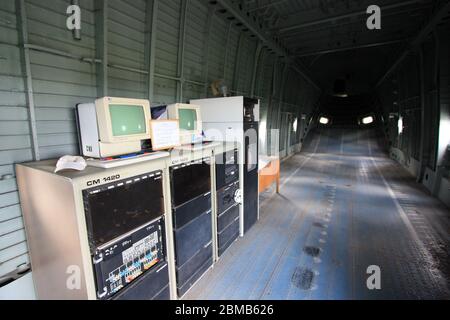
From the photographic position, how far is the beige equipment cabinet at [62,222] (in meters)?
1.44

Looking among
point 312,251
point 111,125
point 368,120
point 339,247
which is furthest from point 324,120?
point 111,125

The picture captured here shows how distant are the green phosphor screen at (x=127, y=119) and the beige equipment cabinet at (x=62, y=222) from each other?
0.33 meters

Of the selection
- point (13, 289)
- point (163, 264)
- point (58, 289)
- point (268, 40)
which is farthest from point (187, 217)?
point (268, 40)

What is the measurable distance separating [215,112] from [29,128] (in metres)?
2.16

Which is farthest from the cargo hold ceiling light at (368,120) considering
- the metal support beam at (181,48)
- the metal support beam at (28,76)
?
the metal support beam at (28,76)

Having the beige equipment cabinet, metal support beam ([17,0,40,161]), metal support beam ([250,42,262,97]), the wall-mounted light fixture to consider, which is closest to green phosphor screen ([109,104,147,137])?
the beige equipment cabinet

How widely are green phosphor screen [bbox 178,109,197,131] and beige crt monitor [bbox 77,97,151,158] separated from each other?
56 cm

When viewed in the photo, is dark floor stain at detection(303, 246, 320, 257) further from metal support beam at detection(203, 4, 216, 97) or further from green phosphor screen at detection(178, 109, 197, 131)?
metal support beam at detection(203, 4, 216, 97)

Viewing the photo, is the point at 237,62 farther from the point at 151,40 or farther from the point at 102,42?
the point at 102,42

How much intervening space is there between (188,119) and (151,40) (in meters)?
1.25

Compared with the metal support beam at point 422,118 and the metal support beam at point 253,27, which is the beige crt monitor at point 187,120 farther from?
the metal support beam at point 422,118

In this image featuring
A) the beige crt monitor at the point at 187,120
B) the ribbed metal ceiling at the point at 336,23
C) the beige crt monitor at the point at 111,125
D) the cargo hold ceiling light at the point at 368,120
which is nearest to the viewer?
the beige crt monitor at the point at 111,125

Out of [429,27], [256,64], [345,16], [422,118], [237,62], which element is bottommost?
[422,118]

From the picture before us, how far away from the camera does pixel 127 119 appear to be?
1.92 meters
